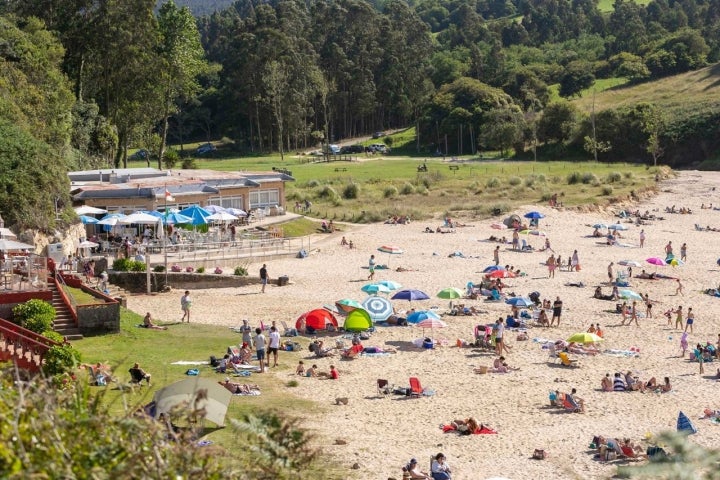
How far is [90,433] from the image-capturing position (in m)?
7.54

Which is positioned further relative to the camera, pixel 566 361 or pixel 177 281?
pixel 177 281

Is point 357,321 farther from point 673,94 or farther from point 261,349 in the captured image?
point 673,94

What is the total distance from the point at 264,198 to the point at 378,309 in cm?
2130

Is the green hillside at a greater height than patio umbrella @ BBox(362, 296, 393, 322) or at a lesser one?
greater

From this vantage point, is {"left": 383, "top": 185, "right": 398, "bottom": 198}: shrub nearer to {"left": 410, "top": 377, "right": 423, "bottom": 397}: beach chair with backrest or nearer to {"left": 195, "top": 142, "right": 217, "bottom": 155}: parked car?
{"left": 410, "top": 377, "right": 423, "bottom": 397}: beach chair with backrest

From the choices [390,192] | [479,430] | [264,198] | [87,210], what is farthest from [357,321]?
[390,192]

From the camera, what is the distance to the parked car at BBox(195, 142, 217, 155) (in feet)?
296

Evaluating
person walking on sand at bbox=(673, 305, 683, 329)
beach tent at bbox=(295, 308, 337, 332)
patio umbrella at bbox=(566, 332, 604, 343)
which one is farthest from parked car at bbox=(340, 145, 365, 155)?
patio umbrella at bbox=(566, 332, 604, 343)

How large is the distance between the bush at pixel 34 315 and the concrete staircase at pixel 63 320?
0.93 meters

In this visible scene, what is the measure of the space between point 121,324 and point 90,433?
16.9 meters

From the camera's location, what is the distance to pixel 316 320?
2488 cm

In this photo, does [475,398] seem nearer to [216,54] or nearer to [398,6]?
[398,6]

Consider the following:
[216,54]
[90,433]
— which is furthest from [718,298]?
[216,54]

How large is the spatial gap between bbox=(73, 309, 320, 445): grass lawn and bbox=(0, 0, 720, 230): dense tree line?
8.76 m
